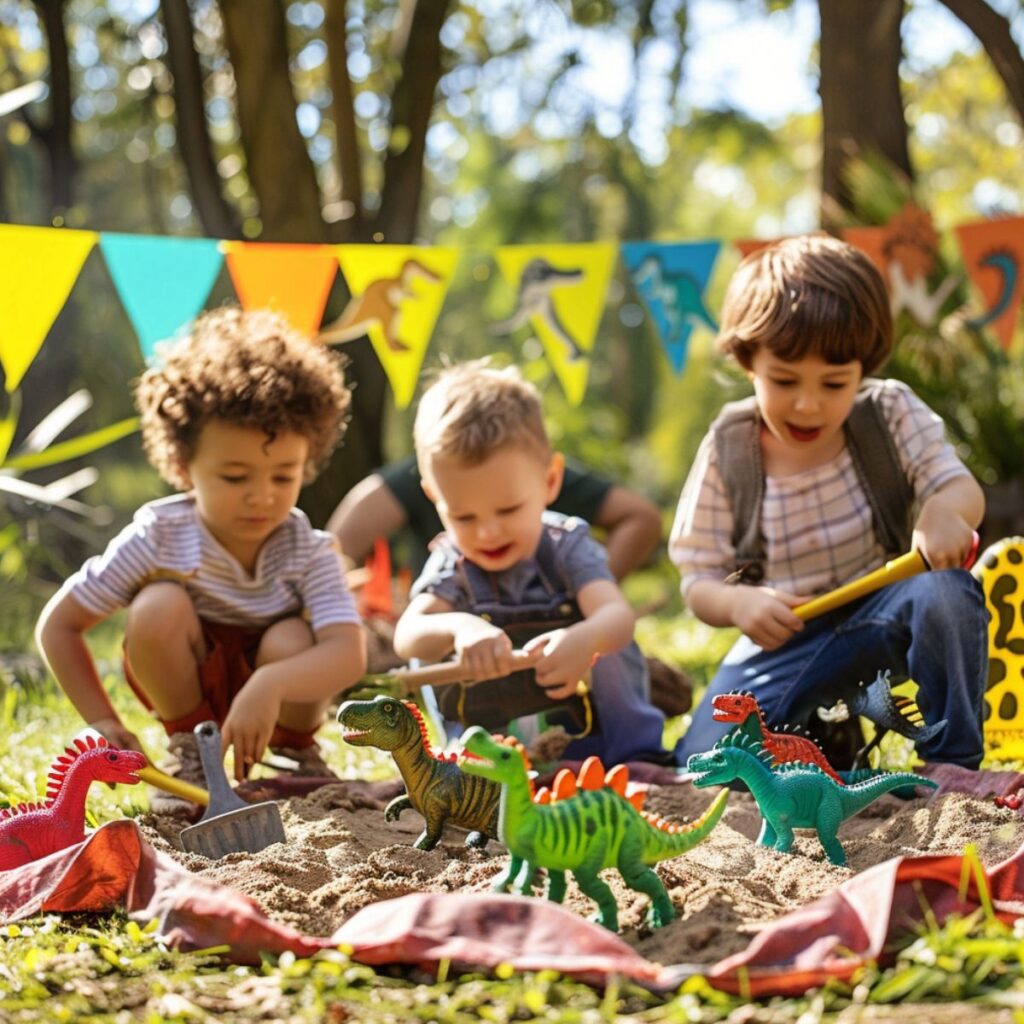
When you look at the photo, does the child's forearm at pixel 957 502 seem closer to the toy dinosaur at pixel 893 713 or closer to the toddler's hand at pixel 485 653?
the toy dinosaur at pixel 893 713

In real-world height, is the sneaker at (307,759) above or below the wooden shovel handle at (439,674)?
below

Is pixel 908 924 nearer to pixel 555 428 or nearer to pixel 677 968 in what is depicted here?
pixel 677 968

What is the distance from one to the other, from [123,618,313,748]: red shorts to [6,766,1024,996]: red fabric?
1072 millimetres

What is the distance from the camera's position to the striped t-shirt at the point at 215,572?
2.92 metres

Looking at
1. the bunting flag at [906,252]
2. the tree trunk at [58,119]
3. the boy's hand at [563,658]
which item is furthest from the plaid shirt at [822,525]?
the tree trunk at [58,119]

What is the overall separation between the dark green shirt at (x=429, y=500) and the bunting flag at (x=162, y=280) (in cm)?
107

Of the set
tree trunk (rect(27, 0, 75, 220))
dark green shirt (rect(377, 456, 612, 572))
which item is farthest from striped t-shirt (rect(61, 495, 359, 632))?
tree trunk (rect(27, 0, 75, 220))

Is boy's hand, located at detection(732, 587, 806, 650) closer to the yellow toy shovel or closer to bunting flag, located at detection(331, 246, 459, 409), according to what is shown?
the yellow toy shovel

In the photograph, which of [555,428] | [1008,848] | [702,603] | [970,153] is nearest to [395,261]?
[702,603]

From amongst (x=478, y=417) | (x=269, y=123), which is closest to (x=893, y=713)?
(x=478, y=417)

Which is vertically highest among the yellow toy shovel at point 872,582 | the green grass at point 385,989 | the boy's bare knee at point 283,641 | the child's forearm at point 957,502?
the child's forearm at point 957,502

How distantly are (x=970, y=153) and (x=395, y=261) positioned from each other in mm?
13603

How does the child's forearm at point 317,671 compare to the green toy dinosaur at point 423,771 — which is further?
the child's forearm at point 317,671

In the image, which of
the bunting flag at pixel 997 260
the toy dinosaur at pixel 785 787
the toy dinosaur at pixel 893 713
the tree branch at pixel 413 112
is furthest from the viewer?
the tree branch at pixel 413 112
